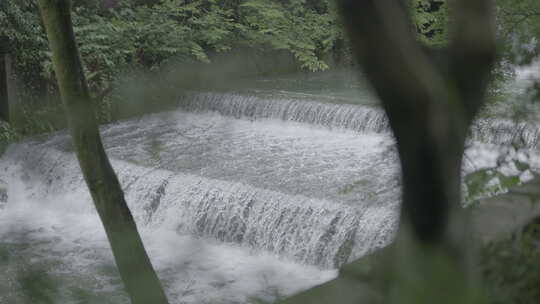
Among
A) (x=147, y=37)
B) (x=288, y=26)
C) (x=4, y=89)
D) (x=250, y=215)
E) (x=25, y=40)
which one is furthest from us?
(x=288, y=26)

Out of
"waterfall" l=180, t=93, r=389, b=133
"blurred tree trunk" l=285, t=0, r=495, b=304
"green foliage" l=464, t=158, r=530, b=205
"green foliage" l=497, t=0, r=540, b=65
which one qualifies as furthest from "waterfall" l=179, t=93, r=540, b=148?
"blurred tree trunk" l=285, t=0, r=495, b=304

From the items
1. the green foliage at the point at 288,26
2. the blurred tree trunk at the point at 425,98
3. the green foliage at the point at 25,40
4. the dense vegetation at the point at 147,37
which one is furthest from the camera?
the green foliage at the point at 288,26

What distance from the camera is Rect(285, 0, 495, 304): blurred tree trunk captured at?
0.82 metres

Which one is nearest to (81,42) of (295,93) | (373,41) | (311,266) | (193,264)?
(295,93)

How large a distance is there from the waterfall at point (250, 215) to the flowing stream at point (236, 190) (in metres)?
0.01

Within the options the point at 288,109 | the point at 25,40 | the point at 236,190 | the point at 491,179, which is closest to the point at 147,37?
the point at 25,40

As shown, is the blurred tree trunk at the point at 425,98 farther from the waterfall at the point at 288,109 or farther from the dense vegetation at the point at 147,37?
the waterfall at the point at 288,109

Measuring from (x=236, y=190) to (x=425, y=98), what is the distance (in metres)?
6.53

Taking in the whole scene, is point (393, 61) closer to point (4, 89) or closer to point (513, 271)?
point (513, 271)

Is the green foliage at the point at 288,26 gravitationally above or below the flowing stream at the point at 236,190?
above

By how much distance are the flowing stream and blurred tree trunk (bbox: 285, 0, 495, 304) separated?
2.21 meters

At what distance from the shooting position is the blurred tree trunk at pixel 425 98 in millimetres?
820

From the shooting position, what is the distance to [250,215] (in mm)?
7062

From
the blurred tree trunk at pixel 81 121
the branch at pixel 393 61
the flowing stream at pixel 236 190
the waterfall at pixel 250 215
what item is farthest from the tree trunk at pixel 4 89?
the branch at pixel 393 61
